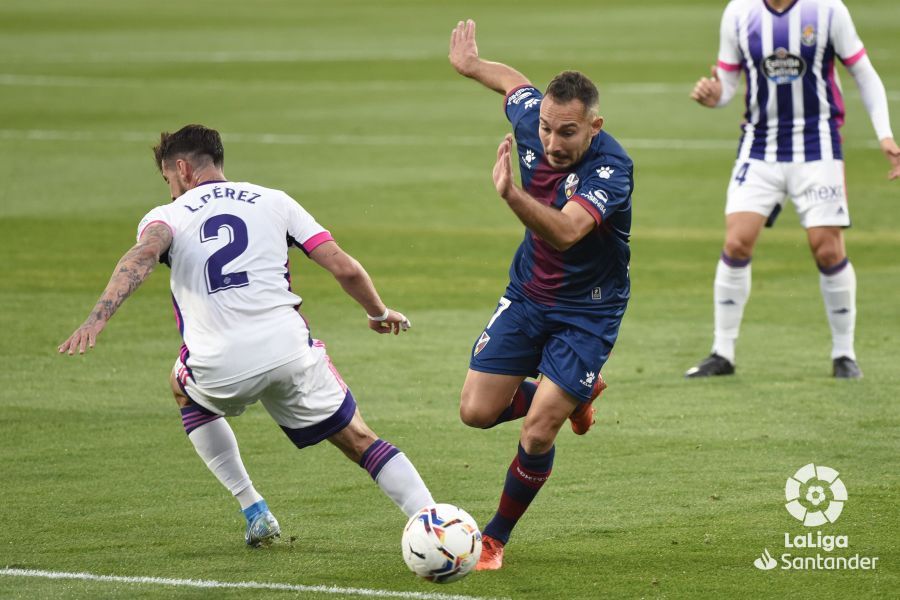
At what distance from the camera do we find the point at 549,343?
6.63 meters

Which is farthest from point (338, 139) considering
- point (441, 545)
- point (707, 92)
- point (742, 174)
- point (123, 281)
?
point (441, 545)

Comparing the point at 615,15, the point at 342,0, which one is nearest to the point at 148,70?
→ the point at 615,15

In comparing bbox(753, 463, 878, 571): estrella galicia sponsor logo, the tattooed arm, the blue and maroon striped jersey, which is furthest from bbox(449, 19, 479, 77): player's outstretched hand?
bbox(753, 463, 878, 571): estrella galicia sponsor logo

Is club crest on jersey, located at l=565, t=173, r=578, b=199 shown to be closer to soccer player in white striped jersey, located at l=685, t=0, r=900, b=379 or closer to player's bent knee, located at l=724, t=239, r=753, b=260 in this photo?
soccer player in white striped jersey, located at l=685, t=0, r=900, b=379

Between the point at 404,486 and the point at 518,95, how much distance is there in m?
2.09

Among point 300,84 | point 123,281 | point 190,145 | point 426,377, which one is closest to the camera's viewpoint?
point 123,281

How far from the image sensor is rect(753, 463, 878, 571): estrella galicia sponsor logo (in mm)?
6301

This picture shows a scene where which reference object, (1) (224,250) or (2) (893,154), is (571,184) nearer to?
(1) (224,250)

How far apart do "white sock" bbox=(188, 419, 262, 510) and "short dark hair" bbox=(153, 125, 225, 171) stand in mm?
1221

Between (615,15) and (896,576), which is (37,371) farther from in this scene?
(615,15)

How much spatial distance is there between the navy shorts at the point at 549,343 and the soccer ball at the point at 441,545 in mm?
881

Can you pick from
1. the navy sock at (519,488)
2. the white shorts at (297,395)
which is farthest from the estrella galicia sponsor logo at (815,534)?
the white shorts at (297,395)

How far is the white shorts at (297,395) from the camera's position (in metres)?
6.24

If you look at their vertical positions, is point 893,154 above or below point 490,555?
above
